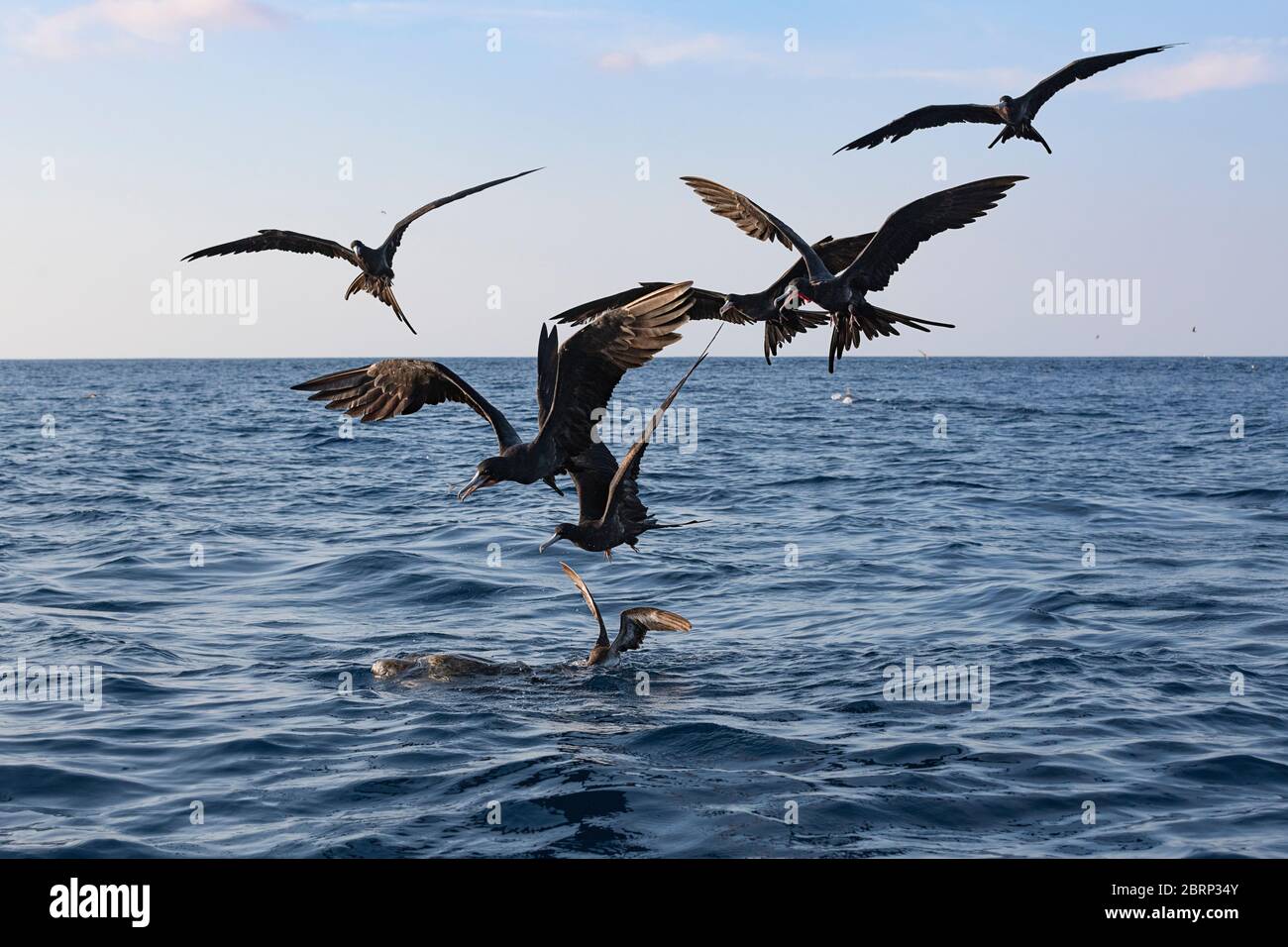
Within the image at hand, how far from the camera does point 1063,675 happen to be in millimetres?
14211

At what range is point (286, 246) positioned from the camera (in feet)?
36.5

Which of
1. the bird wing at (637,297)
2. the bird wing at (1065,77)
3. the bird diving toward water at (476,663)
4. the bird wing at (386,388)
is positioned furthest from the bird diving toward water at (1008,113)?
the bird diving toward water at (476,663)

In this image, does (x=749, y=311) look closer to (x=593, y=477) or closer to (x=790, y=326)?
(x=790, y=326)

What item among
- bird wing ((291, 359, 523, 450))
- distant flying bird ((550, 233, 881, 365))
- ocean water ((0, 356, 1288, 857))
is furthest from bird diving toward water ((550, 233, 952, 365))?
ocean water ((0, 356, 1288, 857))

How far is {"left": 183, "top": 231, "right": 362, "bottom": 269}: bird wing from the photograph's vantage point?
10758mm

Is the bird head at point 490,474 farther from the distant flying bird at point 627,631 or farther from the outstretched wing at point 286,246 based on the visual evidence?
the distant flying bird at point 627,631

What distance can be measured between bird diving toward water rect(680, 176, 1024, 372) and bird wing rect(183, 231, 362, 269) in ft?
12.5

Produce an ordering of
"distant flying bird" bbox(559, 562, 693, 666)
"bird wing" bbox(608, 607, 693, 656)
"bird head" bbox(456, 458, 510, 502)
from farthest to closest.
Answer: "distant flying bird" bbox(559, 562, 693, 666)
"bird wing" bbox(608, 607, 693, 656)
"bird head" bbox(456, 458, 510, 502)

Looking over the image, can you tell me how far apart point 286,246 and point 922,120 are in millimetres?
5317

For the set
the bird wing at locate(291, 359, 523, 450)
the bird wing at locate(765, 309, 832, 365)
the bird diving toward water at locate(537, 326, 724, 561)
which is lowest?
the bird diving toward water at locate(537, 326, 724, 561)

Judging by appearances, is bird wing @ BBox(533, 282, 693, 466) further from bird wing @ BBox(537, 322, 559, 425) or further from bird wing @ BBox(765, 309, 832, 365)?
bird wing @ BBox(765, 309, 832, 365)

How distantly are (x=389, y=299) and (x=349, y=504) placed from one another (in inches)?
717
